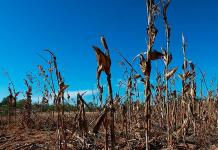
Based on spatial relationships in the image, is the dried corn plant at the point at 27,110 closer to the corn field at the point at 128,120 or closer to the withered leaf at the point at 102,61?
the corn field at the point at 128,120

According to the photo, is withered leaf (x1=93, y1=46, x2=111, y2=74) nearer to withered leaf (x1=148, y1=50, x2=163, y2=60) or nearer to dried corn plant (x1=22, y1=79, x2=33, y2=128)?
withered leaf (x1=148, y1=50, x2=163, y2=60)

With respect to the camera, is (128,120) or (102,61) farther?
(128,120)

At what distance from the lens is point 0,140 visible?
5.24 metres

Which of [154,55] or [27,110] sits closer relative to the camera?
[154,55]

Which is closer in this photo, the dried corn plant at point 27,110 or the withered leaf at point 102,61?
the withered leaf at point 102,61

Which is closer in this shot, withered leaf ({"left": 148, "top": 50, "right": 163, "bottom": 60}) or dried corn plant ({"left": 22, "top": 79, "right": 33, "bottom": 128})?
withered leaf ({"left": 148, "top": 50, "right": 163, "bottom": 60})

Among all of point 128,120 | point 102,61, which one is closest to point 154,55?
point 102,61

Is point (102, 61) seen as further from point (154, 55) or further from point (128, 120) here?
point (128, 120)

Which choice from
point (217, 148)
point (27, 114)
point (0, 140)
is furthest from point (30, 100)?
point (217, 148)

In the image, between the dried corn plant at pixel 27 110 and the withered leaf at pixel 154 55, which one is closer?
the withered leaf at pixel 154 55

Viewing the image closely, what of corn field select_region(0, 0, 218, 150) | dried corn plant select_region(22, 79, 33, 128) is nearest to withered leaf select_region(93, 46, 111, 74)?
corn field select_region(0, 0, 218, 150)

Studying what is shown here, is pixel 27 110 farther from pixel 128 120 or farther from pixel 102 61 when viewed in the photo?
pixel 102 61

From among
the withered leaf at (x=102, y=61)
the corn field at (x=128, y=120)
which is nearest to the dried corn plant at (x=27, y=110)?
the corn field at (x=128, y=120)

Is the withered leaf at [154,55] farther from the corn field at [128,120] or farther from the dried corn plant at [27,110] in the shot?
the dried corn plant at [27,110]
